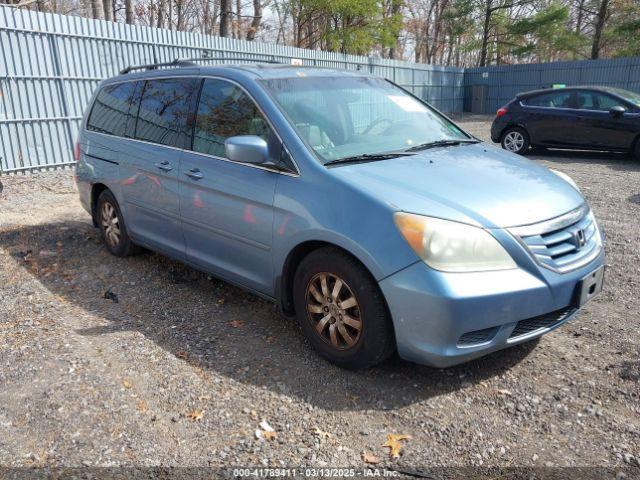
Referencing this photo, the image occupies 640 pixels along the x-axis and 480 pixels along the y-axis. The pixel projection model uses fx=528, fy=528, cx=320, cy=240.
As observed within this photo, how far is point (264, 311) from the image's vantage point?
418 cm

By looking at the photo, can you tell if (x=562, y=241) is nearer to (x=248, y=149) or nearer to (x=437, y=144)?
(x=437, y=144)

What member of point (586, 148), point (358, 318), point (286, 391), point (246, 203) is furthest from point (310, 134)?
point (586, 148)

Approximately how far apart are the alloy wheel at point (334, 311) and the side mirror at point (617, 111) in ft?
32.0

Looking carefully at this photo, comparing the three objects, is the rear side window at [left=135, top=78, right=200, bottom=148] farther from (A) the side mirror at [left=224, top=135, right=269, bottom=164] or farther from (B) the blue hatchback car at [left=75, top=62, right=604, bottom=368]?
(A) the side mirror at [left=224, top=135, right=269, bottom=164]

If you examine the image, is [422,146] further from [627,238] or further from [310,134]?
[627,238]

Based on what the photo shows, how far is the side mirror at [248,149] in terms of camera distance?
10.9ft

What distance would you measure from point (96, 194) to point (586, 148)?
9989mm

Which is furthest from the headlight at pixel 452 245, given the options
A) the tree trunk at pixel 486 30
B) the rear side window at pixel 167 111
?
the tree trunk at pixel 486 30

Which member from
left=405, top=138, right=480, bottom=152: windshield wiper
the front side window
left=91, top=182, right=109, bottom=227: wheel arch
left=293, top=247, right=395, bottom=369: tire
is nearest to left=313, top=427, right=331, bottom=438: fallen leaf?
left=293, top=247, right=395, bottom=369: tire

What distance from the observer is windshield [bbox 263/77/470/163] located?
11.6ft

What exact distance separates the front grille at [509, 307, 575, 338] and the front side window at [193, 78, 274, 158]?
1.90 metres

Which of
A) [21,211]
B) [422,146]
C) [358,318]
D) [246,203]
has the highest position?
[422,146]

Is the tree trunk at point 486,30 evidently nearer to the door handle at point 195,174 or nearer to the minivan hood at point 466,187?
the minivan hood at point 466,187

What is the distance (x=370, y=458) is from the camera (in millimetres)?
2543
